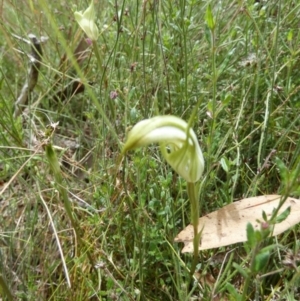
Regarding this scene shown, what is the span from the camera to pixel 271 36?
1097mm

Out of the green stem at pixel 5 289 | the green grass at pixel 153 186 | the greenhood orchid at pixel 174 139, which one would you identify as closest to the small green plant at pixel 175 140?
the greenhood orchid at pixel 174 139

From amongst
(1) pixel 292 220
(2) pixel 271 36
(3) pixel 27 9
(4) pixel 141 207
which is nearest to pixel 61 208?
(4) pixel 141 207

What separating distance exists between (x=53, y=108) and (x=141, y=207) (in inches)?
27.9

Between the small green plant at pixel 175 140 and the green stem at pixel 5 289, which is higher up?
the small green plant at pixel 175 140

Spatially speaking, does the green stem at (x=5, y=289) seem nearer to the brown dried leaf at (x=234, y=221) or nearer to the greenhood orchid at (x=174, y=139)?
the brown dried leaf at (x=234, y=221)

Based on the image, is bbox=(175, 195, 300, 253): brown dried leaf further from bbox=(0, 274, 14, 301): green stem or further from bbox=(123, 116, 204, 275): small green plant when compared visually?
bbox=(0, 274, 14, 301): green stem

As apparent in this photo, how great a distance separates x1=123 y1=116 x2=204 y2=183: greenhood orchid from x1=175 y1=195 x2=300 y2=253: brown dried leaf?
0.20 meters

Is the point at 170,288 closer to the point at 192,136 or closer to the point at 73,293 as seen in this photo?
the point at 73,293

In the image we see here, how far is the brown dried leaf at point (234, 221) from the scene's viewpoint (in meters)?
0.71

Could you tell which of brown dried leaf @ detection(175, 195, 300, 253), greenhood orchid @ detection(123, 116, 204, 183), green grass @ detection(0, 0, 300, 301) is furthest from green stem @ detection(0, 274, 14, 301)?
greenhood orchid @ detection(123, 116, 204, 183)

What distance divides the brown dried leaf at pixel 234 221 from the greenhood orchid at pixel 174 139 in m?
0.20

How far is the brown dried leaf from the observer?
2.34ft

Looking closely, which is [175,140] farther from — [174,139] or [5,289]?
[5,289]

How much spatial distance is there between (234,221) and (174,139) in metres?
0.30
